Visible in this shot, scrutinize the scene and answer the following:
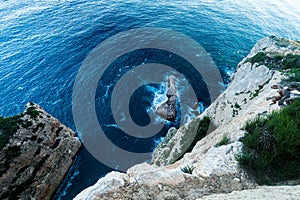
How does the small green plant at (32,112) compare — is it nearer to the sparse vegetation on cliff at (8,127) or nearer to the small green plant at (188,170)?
the sparse vegetation on cliff at (8,127)

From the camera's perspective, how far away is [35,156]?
102ft

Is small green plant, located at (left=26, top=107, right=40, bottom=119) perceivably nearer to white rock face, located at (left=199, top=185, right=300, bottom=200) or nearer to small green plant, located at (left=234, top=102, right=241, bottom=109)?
small green plant, located at (left=234, top=102, right=241, bottom=109)

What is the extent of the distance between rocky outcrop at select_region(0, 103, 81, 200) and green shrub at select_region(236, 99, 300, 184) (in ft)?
97.5

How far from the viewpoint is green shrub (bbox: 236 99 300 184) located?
30.3 feet

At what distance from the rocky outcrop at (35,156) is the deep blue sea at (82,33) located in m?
2.08

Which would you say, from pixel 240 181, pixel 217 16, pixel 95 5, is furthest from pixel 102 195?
pixel 95 5

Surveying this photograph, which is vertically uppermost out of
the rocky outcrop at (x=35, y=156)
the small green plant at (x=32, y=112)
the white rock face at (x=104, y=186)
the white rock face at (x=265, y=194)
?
the small green plant at (x=32, y=112)

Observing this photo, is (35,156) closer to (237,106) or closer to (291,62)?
(237,106)

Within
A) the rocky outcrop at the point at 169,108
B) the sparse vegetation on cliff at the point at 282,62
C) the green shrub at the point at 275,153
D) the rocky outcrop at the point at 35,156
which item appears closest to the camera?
the green shrub at the point at 275,153

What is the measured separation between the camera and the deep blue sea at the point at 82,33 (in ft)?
138

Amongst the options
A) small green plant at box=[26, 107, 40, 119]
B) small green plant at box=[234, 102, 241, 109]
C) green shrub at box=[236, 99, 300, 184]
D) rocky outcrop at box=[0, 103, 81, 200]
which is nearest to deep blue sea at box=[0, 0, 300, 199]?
rocky outcrop at box=[0, 103, 81, 200]

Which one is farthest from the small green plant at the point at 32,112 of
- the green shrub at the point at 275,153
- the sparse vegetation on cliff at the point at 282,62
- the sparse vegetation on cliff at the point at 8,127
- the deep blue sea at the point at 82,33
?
the sparse vegetation on cliff at the point at 282,62

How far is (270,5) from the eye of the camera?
77.8 meters

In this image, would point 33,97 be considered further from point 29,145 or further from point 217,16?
point 217,16
